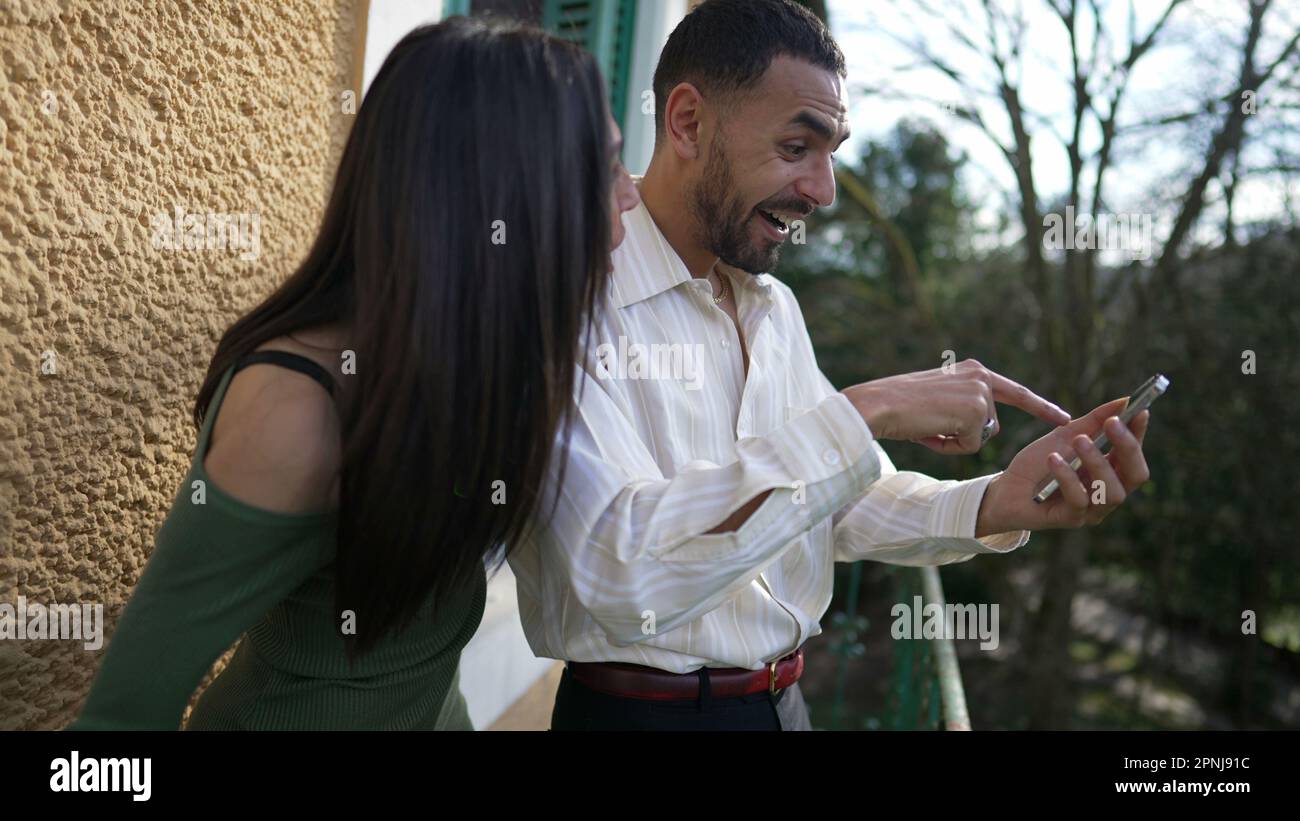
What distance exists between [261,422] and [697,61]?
130cm

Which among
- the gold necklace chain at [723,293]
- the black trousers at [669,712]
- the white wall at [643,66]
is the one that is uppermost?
the white wall at [643,66]

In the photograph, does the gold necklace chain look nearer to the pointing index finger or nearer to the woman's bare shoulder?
→ the pointing index finger

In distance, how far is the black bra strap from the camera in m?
1.12

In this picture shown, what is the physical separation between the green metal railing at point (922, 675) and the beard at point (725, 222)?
1105 mm

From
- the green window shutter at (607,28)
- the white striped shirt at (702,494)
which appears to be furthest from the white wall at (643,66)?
the white striped shirt at (702,494)

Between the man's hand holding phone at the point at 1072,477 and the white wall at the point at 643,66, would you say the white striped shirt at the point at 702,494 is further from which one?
the white wall at the point at 643,66

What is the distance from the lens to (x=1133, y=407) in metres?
1.55

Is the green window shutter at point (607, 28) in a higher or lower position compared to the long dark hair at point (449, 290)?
higher

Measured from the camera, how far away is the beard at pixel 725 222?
194cm

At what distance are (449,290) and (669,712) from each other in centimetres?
83

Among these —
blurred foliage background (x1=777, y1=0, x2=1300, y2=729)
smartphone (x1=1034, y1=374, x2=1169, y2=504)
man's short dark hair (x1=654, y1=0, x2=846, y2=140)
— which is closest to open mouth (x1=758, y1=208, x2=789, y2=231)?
man's short dark hair (x1=654, y1=0, x2=846, y2=140)

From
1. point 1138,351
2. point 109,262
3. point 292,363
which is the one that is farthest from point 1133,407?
point 1138,351

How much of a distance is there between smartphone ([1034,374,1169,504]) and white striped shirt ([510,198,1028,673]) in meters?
0.13

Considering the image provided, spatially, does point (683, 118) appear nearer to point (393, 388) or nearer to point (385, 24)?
point (385, 24)
